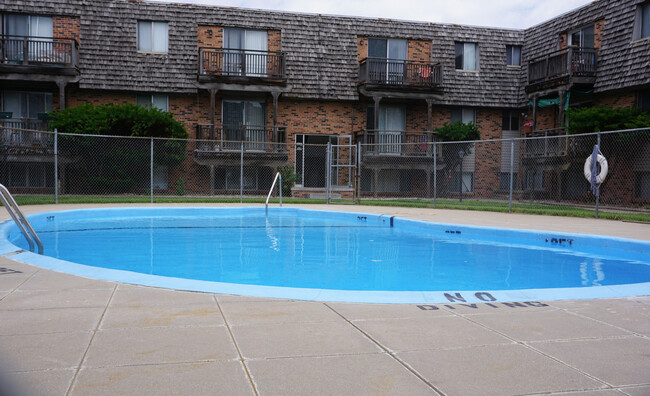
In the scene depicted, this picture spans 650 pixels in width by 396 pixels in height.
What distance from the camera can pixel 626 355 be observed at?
289cm

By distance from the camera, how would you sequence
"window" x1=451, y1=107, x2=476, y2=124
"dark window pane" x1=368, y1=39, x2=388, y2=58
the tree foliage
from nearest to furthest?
1. the tree foliage
2. "dark window pane" x1=368, y1=39, x2=388, y2=58
3. "window" x1=451, y1=107, x2=476, y2=124

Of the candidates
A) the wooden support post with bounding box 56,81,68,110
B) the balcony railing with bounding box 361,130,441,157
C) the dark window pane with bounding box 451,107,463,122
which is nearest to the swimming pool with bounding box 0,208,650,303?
the wooden support post with bounding box 56,81,68,110

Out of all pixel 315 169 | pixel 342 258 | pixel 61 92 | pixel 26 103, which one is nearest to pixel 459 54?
pixel 315 169

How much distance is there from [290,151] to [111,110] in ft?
24.3

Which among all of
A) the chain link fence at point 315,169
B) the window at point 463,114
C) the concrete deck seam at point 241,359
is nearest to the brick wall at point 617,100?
the chain link fence at point 315,169

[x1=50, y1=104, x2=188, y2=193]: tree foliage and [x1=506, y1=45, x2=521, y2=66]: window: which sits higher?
[x1=506, y1=45, x2=521, y2=66]: window

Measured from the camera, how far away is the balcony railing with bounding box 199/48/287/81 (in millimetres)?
20891

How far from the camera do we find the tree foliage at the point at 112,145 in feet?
57.8

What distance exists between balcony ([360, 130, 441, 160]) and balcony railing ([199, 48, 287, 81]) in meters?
4.40

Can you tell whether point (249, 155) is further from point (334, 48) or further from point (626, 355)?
point (626, 355)

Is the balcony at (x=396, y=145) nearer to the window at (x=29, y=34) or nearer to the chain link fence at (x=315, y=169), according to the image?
the chain link fence at (x=315, y=169)

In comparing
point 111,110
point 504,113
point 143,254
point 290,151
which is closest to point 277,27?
point 290,151

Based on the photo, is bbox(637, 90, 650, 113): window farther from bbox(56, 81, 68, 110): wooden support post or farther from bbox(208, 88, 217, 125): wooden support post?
bbox(56, 81, 68, 110): wooden support post

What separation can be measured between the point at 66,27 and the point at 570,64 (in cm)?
1923
